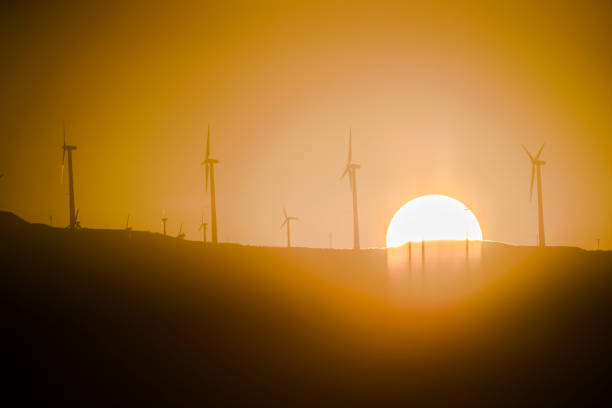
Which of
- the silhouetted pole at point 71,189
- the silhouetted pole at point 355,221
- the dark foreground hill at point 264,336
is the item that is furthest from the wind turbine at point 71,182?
the silhouetted pole at point 355,221

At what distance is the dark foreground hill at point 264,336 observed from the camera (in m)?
16.1

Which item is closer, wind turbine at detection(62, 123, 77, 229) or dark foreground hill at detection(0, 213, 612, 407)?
dark foreground hill at detection(0, 213, 612, 407)

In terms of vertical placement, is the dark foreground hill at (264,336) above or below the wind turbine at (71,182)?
below

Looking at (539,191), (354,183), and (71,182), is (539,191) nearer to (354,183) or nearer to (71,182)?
(354,183)

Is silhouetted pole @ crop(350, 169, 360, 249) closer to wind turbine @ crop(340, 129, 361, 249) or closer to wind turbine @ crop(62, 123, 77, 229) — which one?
wind turbine @ crop(340, 129, 361, 249)

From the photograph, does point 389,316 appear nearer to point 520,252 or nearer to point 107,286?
point 107,286

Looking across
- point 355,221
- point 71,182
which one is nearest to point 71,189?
point 71,182

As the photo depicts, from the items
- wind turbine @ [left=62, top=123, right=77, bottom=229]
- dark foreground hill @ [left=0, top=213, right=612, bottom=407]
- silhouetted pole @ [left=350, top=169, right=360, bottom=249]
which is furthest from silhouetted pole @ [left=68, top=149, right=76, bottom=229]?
silhouetted pole @ [left=350, top=169, right=360, bottom=249]

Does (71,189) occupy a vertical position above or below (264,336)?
above

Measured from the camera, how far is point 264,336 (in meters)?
21.6

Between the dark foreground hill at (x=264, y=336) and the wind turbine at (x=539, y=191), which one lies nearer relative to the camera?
the dark foreground hill at (x=264, y=336)

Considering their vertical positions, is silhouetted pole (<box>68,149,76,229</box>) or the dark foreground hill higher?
silhouetted pole (<box>68,149,76,229</box>)

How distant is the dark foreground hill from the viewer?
16.1 m

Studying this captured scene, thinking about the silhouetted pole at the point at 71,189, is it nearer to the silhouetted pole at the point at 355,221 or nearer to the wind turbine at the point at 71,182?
the wind turbine at the point at 71,182
